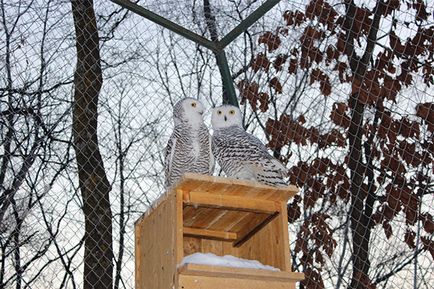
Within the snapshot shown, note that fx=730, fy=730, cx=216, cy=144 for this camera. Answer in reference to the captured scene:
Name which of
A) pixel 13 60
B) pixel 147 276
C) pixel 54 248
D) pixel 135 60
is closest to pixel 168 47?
pixel 135 60

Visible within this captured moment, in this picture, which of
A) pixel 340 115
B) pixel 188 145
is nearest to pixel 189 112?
pixel 188 145

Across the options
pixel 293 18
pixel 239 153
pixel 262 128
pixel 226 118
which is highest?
pixel 293 18

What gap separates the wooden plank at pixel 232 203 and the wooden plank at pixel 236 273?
16cm

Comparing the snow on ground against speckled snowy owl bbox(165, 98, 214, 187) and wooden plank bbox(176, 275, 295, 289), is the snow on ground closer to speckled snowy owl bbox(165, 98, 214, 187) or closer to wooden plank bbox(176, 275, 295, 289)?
wooden plank bbox(176, 275, 295, 289)

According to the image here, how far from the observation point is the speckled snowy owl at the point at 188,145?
195 cm

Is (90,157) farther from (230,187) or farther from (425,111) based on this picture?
(425,111)

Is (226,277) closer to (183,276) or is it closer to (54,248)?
(183,276)

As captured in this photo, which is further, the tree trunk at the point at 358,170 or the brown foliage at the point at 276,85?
the brown foliage at the point at 276,85

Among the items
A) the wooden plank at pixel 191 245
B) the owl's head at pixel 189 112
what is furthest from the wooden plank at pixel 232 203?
the owl's head at pixel 189 112

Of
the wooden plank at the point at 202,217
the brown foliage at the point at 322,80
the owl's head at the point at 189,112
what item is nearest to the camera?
the wooden plank at the point at 202,217

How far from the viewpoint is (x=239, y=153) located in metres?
1.87

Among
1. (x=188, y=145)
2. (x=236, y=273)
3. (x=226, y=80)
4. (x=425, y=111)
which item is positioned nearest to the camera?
(x=236, y=273)

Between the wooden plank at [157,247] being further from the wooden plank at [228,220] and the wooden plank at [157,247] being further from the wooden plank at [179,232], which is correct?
the wooden plank at [228,220]

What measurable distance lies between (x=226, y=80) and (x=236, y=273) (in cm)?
92
